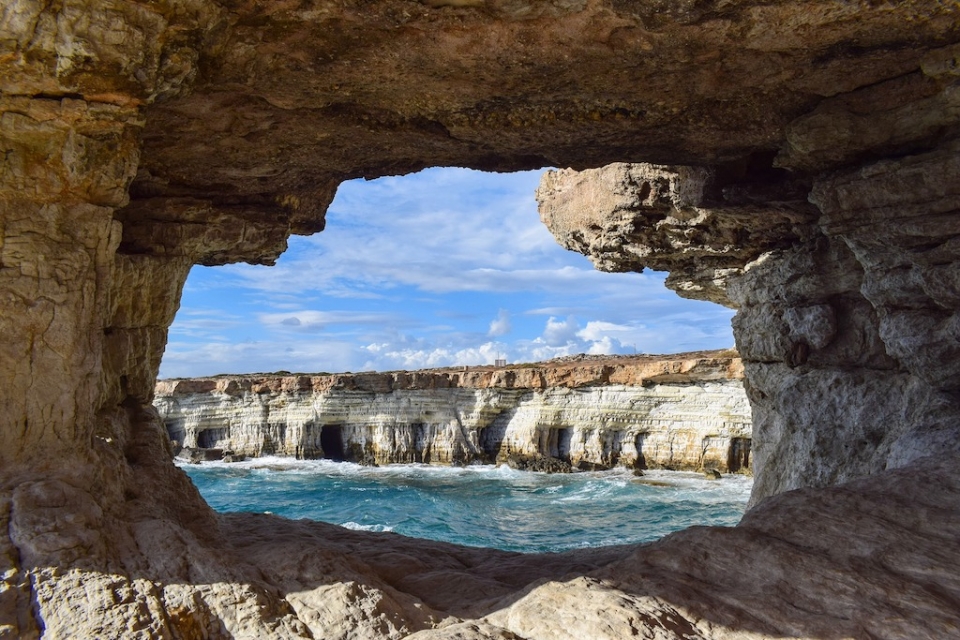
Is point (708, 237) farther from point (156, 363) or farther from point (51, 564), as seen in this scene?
point (51, 564)

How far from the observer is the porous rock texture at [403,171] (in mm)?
4766

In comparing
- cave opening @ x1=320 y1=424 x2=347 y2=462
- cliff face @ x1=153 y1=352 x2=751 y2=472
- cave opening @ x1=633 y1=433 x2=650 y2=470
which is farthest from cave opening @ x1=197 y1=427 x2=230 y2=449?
cave opening @ x1=633 y1=433 x2=650 y2=470

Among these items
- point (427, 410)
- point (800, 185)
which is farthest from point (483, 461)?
point (800, 185)

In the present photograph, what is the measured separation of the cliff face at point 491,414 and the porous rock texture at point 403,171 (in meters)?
16.6

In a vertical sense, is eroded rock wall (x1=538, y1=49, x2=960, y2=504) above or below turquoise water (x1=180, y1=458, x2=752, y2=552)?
above

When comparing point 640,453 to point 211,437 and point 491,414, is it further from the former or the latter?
point 211,437

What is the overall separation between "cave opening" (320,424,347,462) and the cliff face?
2.0 inches

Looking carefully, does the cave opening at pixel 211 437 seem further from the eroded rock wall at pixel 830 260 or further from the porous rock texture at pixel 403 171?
the porous rock texture at pixel 403 171

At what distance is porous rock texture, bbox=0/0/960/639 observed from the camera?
4766 mm

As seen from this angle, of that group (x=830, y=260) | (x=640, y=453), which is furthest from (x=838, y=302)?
(x=640, y=453)

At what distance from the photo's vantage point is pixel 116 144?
5.77 m

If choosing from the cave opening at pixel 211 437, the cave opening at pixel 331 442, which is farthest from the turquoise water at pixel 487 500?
the cave opening at pixel 211 437

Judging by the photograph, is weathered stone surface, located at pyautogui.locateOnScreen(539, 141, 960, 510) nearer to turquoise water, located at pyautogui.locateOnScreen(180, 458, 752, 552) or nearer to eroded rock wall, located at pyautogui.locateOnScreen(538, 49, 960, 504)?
eroded rock wall, located at pyautogui.locateOnScreen(538, 49, 960, 504)

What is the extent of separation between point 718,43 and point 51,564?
6800 millimetres
